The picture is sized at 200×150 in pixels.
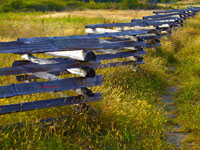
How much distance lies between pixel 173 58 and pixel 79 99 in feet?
20.1

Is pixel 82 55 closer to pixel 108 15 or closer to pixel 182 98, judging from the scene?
pixel 182 98

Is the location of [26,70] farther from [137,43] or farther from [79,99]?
[137,43]

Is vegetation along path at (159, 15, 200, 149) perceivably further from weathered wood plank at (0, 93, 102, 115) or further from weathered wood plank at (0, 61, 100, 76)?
weathered wood plank at (0, 61, 100, 76)

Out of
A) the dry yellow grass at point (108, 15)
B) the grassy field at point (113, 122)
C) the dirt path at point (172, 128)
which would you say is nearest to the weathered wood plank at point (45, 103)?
the grassy field at point (113, 122)

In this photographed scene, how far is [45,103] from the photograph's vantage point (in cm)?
373

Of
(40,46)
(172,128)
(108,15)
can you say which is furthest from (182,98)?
(108,15)

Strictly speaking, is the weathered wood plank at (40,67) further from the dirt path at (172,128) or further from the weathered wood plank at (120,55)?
the weathered wood plank at (120,55)

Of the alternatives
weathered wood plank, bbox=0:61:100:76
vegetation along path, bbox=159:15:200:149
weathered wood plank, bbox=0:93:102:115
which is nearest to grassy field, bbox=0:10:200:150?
vegetation along path, bbox=159:15:200:149

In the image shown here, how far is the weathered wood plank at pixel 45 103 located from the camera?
11.4ft

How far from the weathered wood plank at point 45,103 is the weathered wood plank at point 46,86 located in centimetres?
21

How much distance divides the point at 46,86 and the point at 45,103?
0.90 feet

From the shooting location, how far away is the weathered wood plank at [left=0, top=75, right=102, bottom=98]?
3.32 metres

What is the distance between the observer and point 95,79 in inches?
160

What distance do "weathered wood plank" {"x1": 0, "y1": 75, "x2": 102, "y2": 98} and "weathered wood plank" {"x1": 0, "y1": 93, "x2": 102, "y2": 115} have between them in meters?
0.21
